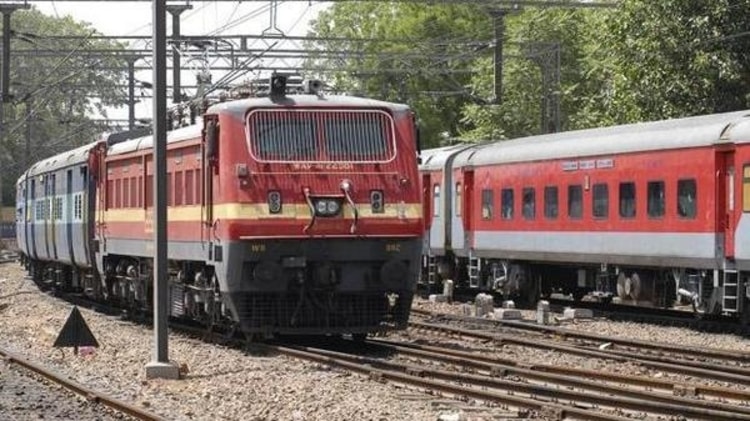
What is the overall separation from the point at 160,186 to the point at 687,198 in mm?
9948

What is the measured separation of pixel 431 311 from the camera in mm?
27875

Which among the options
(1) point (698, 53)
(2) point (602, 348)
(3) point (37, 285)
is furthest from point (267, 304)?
(3) point (37, 285)

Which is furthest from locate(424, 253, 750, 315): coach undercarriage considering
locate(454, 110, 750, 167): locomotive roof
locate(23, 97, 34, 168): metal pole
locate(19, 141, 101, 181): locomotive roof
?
locate(23, 97, 34, 168): metal pole

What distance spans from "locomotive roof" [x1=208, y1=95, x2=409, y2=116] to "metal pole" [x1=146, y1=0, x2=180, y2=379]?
1908 mm

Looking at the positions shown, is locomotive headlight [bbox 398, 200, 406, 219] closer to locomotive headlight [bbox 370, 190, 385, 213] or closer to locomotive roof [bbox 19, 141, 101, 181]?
locomotive headlight [bbox 370, 190, 385, 213]

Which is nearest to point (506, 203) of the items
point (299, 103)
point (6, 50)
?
point (299, 103)

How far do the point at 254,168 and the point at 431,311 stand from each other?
10322 millimetres

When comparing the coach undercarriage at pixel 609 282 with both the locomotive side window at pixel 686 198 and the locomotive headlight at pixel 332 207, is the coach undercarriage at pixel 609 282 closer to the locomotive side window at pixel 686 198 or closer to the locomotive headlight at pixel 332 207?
the locomotive side window at pixel 686 198

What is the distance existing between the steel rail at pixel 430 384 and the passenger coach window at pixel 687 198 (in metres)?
7.41

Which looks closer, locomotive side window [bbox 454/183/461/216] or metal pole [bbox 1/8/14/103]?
locomotive side window [bbox 454/183/461/216]

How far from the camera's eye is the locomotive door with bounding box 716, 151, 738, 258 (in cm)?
2186

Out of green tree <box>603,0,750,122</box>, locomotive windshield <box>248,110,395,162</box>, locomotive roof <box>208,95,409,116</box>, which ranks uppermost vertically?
green tree <box>603,0,750,122</box>

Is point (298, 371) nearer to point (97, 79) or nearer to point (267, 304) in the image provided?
point (267, 304)

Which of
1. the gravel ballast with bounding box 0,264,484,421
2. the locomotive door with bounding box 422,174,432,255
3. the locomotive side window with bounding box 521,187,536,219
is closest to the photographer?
the gravel ballast with bounding box 0,264,484,421
